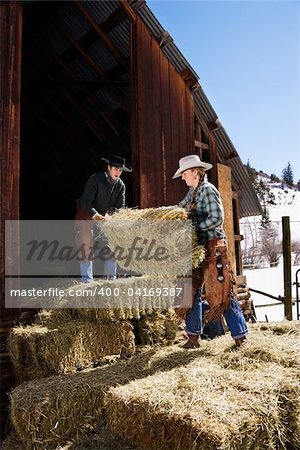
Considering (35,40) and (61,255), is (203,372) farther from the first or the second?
(35,40)

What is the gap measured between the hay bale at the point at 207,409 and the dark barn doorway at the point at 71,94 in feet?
20.0

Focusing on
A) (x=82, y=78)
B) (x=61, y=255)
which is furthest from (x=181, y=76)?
(x=61, y=255)

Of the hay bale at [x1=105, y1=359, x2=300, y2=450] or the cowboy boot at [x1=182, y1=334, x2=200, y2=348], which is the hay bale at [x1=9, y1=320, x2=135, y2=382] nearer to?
the cowboy boot at [x1=182, y1=334, x2=200, y2=348]

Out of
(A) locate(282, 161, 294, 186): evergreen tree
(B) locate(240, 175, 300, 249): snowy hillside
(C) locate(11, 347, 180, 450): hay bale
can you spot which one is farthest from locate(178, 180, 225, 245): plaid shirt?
(A) locate(282, 161, 294, 186): evergreen tree

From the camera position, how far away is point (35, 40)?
9.27 meters

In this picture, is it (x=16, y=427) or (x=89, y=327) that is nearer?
(x=16, y=427)

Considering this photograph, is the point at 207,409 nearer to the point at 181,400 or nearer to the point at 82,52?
the point at 181,400

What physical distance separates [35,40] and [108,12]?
2.34 metres

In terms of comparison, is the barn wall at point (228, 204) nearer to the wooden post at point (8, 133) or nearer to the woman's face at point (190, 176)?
the woman's face at point (190, 176)

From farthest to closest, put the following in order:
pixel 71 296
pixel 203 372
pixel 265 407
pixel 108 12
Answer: pixel 108 12 < pixel 71 296 < pixel 203 372 < pixel 265 407

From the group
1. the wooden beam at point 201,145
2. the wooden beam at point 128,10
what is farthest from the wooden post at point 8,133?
the wooden beam at point 201,145

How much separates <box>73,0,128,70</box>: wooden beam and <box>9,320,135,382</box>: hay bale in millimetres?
5101

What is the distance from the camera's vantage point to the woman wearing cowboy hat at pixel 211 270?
15.1ft

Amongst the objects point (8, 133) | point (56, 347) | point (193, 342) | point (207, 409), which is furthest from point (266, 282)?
point (207, 409)
